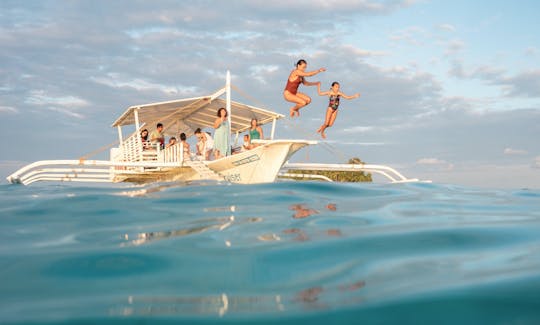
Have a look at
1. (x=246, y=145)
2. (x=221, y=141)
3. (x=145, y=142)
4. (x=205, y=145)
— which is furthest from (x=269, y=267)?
(x=145, y=142)

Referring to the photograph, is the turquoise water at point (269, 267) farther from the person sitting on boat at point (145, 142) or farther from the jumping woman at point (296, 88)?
the person sitting on boat at point (145, 142)

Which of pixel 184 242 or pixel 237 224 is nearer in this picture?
pixel 184 242

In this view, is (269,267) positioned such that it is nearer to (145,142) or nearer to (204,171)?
(204,171)

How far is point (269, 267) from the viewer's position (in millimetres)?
2457

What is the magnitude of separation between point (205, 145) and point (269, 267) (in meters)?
12.7

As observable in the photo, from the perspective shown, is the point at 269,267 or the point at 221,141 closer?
the point at 269,267

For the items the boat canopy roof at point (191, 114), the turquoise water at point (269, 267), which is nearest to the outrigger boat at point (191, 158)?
the boat canopy roof at point (191, 114)

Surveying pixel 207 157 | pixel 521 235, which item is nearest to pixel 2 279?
pixel 521 235

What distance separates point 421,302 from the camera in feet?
5.68

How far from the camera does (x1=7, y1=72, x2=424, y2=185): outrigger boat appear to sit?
12.6 metres

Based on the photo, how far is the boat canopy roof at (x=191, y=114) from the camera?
1570 cm

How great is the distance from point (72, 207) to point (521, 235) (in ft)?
14.5

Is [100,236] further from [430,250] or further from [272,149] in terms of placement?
[272,149]

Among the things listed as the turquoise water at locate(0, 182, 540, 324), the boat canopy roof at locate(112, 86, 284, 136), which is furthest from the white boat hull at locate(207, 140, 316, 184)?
the turquoise water at locate(0, 182, 540, 324)
